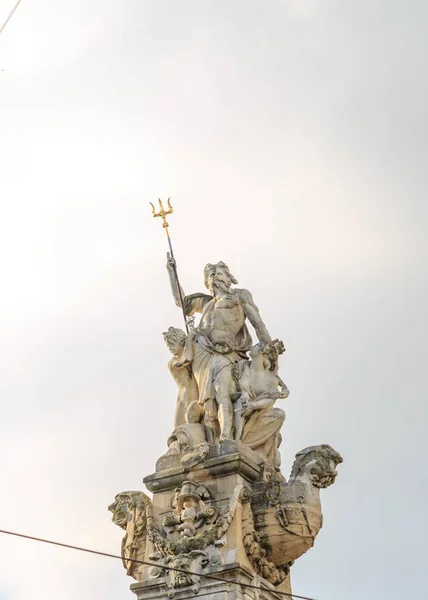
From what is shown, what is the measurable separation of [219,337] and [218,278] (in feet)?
3.71

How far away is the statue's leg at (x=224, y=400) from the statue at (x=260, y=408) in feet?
0.43

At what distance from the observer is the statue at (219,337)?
15.8 metres

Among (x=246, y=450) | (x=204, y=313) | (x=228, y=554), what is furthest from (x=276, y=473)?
(x=204, y=313)

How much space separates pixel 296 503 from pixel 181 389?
9.22 feet

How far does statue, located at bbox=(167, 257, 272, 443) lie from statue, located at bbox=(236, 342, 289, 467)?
189 mm

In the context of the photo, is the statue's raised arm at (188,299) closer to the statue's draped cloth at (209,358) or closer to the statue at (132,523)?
the statue's draped cloth at (209,358)

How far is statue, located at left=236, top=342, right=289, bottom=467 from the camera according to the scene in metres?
15.6

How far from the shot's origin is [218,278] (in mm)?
17250

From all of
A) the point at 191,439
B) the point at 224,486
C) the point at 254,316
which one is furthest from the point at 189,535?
the point at 254,316

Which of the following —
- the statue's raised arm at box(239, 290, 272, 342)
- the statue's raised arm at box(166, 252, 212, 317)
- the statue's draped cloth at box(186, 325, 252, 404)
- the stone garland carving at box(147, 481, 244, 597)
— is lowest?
the stone garland carving at box(147, 481, 244, 597)

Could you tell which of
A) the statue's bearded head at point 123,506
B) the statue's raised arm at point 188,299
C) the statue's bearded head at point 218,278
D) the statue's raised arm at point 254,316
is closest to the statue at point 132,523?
the statue's bearded head at point 123,506

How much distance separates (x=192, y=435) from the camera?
51.5ft

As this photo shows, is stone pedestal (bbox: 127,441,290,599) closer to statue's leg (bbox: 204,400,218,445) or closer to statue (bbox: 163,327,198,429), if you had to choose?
statue's leg (bbox: 204,400,218,445)

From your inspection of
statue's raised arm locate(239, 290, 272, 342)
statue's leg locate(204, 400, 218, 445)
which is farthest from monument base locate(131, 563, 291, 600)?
statue's raised arm locate(239, 290, 272, 342)
